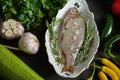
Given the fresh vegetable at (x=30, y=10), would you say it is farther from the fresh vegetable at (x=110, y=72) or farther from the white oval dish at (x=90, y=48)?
the fresh vegetable at (x=110, y=72)

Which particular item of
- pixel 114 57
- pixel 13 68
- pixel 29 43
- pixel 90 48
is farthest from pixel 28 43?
pixel 114 57

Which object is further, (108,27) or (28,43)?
(108,27)

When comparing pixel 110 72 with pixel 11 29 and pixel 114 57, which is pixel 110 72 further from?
pixel 11 29

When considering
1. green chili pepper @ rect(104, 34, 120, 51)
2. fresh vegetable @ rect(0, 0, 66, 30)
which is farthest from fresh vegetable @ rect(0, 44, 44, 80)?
green chili pepper @ rect(104, 34, 120, 51)

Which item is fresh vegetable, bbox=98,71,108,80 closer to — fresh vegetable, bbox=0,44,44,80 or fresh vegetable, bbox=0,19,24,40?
fresh vegetable, bbox=0,44,44,80

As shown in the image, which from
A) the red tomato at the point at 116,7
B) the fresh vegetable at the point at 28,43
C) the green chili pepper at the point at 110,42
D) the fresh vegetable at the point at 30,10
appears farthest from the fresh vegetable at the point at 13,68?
the red tomato at the point at 116,7

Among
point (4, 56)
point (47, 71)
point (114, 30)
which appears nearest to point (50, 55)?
point (47, 71)
